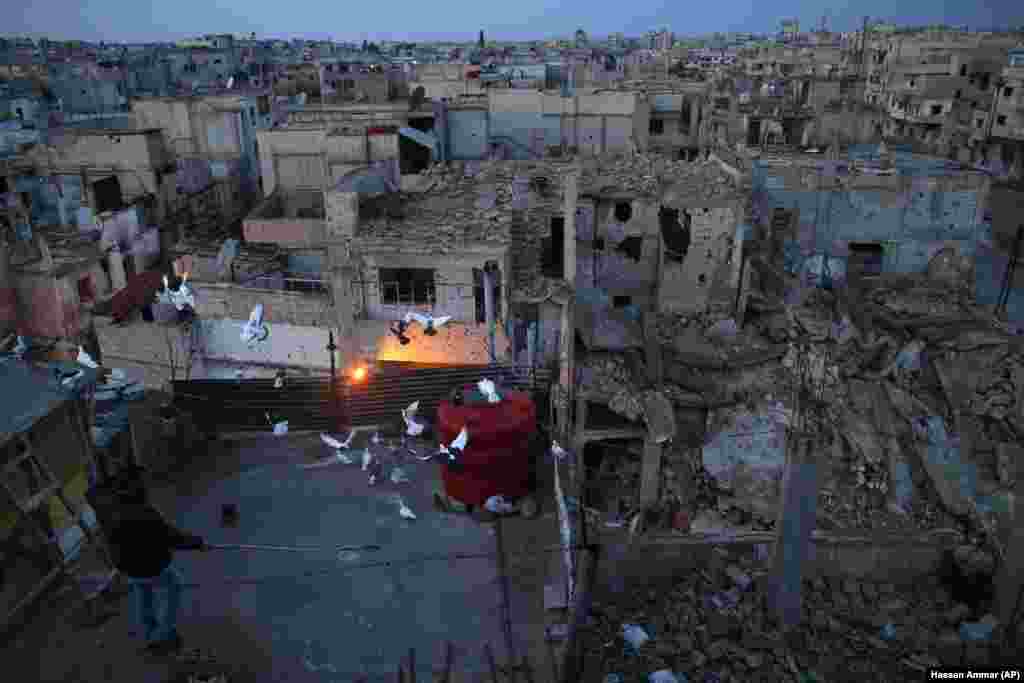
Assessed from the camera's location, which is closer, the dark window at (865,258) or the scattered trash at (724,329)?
the scattered trash at (724,329)

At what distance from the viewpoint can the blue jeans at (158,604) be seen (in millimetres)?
5738

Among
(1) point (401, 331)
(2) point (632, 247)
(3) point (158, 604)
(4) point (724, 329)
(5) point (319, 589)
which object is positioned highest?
(3) point (158, 604)

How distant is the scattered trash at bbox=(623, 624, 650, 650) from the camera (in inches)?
377

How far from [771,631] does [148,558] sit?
27.8 ft

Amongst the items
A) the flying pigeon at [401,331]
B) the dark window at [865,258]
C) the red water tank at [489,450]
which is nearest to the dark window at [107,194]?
the flying pigeon at [401,331]

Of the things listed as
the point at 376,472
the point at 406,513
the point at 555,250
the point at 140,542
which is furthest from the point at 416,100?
the point at 140,542

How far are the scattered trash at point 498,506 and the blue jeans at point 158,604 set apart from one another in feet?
9.37

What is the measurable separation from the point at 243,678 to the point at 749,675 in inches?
273

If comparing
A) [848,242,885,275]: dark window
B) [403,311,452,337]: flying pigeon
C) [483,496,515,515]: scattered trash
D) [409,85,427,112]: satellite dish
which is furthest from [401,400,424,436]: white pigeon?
[409,85,427,112]: satellite dish

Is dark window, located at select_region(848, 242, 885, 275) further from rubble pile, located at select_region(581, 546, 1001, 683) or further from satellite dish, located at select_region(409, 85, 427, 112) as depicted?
satellite dish, located at select_region(409, 85, 427, 112)

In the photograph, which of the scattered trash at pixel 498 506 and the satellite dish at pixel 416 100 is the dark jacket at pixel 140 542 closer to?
the scattered trash at pixel 498 506

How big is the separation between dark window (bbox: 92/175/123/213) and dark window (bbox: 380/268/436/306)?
14.2m

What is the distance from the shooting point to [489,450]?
7.26 metres

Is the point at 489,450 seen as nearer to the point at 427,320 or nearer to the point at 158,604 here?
the point at 158,604
